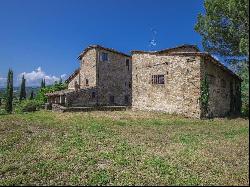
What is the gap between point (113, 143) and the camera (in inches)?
511

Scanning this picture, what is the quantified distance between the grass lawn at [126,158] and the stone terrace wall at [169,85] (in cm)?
827

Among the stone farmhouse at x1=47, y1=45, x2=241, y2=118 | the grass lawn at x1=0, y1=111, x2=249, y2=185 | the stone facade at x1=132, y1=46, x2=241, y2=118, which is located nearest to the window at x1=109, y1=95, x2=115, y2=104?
the stone farmhouse at x1=47, y1=45, x2=241, y2=118

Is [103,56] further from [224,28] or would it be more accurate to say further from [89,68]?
[224,28]

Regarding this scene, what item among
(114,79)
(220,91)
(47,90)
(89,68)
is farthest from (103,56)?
(220,91)

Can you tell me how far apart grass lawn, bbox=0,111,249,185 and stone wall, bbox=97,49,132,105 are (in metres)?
26.0

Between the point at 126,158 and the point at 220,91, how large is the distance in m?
19.4

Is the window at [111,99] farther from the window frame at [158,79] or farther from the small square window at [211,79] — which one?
the small square window at [211,79]

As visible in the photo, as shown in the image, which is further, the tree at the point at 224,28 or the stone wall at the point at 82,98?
the stone wall at the point at 82,98

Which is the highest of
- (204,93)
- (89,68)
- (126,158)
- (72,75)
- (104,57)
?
(104,57)

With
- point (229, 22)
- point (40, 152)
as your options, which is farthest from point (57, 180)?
point (229, 22)

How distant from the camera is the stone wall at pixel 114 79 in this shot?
137 feet

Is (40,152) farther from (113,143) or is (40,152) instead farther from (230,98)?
(230,98)

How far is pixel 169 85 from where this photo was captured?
Result: 2573 centimetres

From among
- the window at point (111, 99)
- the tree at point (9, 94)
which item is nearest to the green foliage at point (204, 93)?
the window at point (111, 99)
